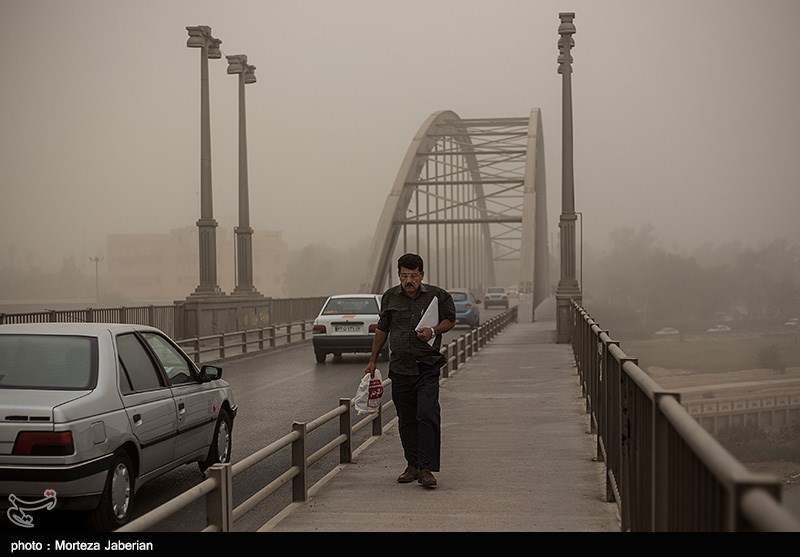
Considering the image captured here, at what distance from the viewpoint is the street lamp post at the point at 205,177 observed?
33000mm

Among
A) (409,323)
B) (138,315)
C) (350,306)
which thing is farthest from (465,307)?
(409,323)

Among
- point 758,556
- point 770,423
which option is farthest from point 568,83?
point 770,423

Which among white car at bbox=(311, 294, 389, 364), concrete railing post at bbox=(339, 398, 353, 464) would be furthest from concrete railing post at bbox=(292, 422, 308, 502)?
white car at bbox=(311, 294, 389, 364)

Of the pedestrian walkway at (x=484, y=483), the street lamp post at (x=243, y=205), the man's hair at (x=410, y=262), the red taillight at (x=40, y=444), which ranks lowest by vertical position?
the pedestrian walkway at (x=484, y=483)

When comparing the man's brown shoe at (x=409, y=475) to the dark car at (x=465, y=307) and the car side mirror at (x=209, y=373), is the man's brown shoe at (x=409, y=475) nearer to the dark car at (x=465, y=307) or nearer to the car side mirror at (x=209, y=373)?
the car side mirror at (x=209, y=373)

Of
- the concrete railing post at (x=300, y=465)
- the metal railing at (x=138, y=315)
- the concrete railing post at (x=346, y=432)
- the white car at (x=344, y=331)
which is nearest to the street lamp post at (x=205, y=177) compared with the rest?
the metal railing at (x=138, y=315)

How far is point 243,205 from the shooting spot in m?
38.7

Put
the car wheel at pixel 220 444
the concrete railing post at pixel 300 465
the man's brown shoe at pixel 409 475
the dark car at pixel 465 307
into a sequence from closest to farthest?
the concrete railing post at pixel 300 465, the man's brown shoe at pixel 409 475, the car wheel at pixel 220 444, the dark car at pixel 465 307

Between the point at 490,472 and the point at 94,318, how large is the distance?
16.6 metres

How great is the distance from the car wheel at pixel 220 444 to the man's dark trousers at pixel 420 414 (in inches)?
67.2

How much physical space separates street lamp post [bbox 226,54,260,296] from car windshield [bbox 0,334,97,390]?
2986 centimetres

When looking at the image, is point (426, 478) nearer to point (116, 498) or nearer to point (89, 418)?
point (116, 498)

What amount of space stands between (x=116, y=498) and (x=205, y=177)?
25.6 metres

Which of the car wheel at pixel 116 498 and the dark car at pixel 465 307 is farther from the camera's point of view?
the dark car at pixel 465 307
